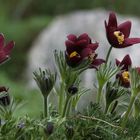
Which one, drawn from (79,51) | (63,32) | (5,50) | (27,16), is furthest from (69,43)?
(27,16)

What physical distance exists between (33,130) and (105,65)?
0.66 feet

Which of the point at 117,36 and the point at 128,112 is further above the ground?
the point at 117,36

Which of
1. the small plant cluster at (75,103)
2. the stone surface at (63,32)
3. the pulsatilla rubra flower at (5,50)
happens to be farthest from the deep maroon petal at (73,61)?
the stone surface at (63,32)

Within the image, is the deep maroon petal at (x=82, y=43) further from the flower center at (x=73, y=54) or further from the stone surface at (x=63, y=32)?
the stone surface at (x=63, y=32)

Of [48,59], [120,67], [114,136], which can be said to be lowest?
[48,59]

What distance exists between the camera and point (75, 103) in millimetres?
1211

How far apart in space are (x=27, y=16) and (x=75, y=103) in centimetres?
764

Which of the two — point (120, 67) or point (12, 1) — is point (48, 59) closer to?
point (12, 1)

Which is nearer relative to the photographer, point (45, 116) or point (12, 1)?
point (45, 116)

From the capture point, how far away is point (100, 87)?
1.20m

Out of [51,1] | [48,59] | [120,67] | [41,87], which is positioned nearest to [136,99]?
[120,67]

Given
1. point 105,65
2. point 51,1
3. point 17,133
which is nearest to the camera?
point 17,133

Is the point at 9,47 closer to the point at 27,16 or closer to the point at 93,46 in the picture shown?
the point at 93,46

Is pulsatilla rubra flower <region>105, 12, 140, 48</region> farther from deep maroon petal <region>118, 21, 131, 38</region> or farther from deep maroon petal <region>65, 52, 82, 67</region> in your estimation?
deep maroon petal <region>65, 52, 82, 67</region>
